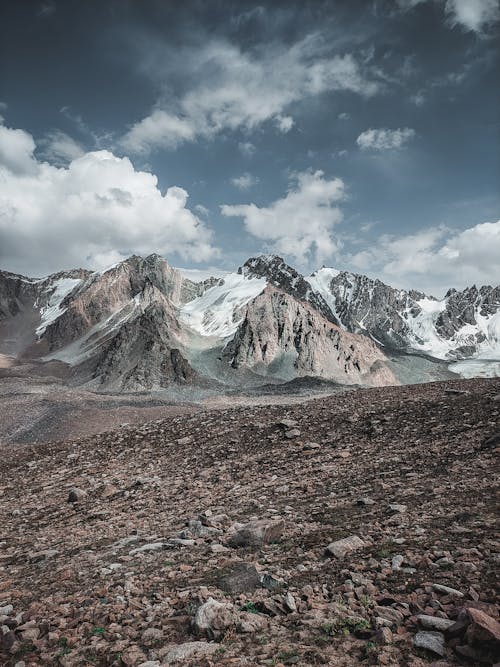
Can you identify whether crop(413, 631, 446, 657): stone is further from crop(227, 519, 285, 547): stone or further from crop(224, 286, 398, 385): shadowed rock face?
crop(224, 286, 398, 385): shadowed rock face

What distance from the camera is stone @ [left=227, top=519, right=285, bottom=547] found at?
7.82m

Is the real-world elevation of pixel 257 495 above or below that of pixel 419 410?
below

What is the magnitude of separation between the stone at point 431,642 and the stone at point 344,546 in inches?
88.1

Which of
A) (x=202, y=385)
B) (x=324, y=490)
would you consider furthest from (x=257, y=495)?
(x=202, y=385)

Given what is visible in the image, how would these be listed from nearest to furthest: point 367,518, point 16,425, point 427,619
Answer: point 427,619, point 367,518, point 16,425

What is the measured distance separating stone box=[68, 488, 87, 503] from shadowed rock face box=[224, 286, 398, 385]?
11754cm

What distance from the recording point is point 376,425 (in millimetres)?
14695

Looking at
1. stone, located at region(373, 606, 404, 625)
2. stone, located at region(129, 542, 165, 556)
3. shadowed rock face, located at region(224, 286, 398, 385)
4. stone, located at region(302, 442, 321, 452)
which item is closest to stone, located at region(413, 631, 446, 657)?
stone, located at region(373, 606, 404, 625)

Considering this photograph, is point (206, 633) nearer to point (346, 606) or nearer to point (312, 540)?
point (346, 606)

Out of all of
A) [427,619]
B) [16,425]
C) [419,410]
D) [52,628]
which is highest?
[419,410]

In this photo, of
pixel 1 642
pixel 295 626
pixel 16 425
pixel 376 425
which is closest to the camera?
pixel 295 626

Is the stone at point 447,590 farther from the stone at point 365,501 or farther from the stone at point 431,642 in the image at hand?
the stone at point 365,501

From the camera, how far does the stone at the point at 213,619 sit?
512 cm

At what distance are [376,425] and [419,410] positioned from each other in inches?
70.6
